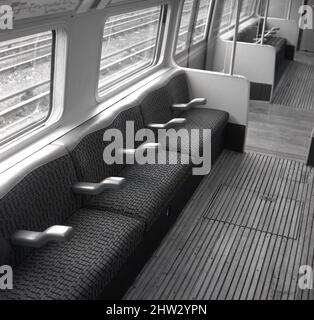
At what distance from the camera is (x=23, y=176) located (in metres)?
2.61

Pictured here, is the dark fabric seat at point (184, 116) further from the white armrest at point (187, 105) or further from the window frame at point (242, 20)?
the window frame at point (242, 20)

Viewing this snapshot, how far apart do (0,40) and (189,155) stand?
2.06 metres

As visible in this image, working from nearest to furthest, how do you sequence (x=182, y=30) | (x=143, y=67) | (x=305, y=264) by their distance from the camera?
(x=305, y=264)
(x=143, y=67)
(x=182, y=30)

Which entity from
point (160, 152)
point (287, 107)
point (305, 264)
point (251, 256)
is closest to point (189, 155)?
point (160, 152)

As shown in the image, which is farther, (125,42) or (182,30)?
(182,30)

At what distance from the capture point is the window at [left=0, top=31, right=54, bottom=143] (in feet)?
8.92

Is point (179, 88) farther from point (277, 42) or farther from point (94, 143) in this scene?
point (277, 42)

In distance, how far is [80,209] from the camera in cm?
308

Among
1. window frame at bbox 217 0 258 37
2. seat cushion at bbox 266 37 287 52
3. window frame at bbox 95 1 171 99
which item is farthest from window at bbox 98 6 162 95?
seat cushion at bbox 266 37 287 52

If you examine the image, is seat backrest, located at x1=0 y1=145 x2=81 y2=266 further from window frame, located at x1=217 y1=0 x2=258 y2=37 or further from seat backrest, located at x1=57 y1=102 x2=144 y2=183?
window frame, located at x1=217 y1=0 x2=258 y2=37

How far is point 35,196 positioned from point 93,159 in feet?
2.37

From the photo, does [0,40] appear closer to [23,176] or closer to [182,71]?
[23,176]

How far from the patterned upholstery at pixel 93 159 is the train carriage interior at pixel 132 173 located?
0.01m
